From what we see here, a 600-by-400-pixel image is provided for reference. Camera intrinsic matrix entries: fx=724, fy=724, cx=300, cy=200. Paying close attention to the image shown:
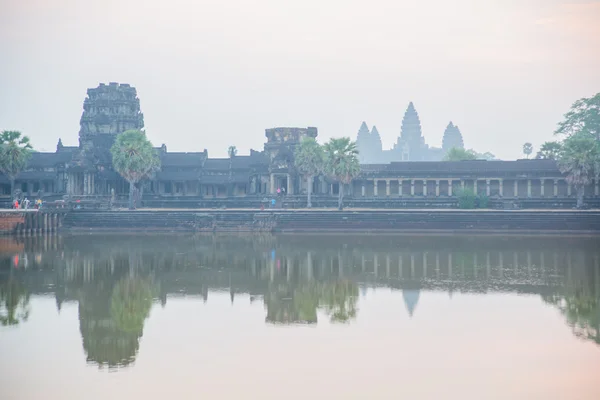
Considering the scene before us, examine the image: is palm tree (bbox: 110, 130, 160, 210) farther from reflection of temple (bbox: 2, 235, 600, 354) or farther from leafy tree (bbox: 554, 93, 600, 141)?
leafy tree (bbox: 554, 93, 600, 141)

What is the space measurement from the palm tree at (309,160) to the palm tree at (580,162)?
22127 mm

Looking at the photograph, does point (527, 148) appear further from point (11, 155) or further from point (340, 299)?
point (340, 299)

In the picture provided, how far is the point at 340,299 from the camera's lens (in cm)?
3017

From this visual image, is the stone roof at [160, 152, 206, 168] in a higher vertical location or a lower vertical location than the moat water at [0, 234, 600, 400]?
higher

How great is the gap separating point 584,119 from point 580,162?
39.4m

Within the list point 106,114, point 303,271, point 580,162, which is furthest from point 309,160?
point 303,271

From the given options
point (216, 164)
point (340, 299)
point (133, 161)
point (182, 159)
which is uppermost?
point (182, 159)

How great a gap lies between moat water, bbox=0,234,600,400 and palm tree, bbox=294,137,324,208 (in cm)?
2420

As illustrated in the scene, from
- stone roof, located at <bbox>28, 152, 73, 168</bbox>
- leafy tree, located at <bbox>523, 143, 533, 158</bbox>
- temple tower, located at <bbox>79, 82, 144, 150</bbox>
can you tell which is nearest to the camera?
stone roof, located at <bbox>28, 152, 73, 168</bbox>

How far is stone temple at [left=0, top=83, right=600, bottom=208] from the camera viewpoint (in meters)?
69.9

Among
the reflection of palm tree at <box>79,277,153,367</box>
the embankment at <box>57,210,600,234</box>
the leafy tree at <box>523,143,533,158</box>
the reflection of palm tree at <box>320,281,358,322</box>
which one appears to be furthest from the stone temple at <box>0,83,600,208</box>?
the leafy tree at <box>523,143,533,158</box>

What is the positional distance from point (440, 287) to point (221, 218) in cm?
3166

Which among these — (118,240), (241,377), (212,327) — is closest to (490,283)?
(212,327)

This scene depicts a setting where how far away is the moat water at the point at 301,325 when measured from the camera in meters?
18.7
